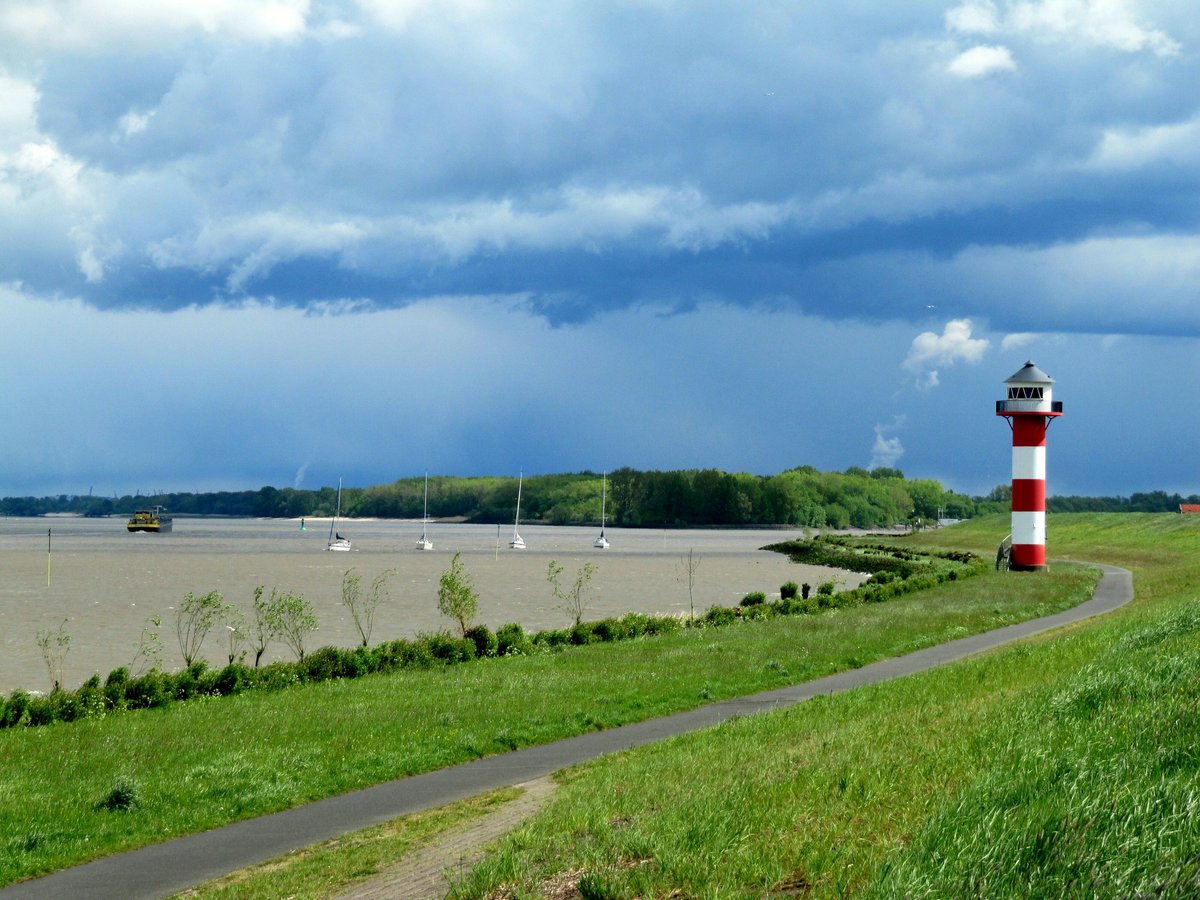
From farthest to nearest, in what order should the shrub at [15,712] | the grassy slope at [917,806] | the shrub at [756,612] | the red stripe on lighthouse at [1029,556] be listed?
the red stripe on lighthouse at [1029,556] → the shrub at [756,612] → the shrub at [15,712] → the grassy slope at [917,806]

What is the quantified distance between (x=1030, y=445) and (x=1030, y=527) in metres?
4.22

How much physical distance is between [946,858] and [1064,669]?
1033 cm

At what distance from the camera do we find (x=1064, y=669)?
621 inches

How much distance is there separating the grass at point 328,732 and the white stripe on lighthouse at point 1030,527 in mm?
27885

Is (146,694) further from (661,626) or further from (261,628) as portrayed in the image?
(661,626)

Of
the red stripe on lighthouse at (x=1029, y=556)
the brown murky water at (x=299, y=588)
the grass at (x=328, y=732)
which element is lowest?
the brown murky water at (x=299, y=588)

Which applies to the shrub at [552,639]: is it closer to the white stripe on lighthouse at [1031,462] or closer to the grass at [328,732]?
the grass at [328,732]

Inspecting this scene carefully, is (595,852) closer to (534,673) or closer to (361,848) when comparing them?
(361,848)

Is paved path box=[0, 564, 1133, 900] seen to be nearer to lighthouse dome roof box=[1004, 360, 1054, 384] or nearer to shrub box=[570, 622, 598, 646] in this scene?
shrub box=[570, 622, 598, 646]

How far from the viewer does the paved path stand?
32.8 feet

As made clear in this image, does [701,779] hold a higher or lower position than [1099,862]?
lower

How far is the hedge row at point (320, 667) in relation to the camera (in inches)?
771

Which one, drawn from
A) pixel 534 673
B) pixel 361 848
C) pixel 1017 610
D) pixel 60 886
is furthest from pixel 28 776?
pixel 1017 610

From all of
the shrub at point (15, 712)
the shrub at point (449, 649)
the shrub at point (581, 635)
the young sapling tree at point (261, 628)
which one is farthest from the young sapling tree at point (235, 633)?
the shrub at point (15, 712)
